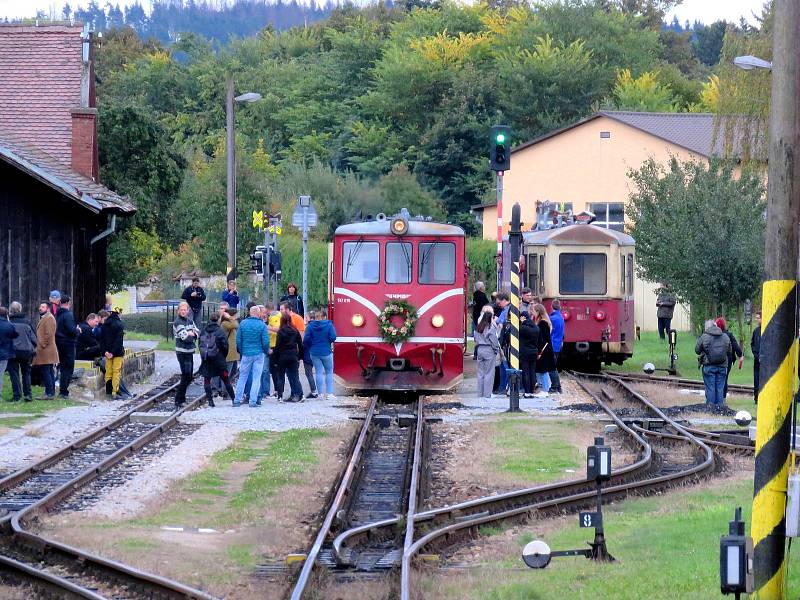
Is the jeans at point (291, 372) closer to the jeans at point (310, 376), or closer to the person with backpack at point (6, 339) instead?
the jeans at point (310, 376)

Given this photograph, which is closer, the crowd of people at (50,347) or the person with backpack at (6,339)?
the person with backpack at (6,339)

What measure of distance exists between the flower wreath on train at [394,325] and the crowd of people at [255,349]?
35.7 inches

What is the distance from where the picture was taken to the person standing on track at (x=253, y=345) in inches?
883

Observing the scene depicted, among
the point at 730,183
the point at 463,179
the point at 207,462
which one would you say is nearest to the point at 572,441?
the point at 207,462

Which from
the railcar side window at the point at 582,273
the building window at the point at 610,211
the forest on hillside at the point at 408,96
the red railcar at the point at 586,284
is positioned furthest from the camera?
the forest on hillside at the point at 408,96

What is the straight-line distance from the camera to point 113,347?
23.8 metres

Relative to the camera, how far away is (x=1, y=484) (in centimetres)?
1438

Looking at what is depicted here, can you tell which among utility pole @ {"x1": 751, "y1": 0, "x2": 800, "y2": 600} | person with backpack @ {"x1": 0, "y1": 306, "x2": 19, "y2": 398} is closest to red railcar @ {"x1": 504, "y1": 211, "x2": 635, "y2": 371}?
person with backpack @ {"x1": 0, "y1": 306, "x2": 19, "y2": 398}

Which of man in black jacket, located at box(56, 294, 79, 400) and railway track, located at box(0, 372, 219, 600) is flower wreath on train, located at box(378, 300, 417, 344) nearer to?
railway track, located at box(0, 372, 219, 600)

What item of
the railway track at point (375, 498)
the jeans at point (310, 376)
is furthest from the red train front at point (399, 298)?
the railway track at point (375, 498)

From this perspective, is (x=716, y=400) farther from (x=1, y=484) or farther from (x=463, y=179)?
(x=463, y=179)

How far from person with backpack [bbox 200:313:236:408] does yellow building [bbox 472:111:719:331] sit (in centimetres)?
3321

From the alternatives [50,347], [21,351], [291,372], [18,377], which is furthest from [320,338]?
[18,377]

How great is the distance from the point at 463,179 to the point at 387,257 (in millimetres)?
47082
